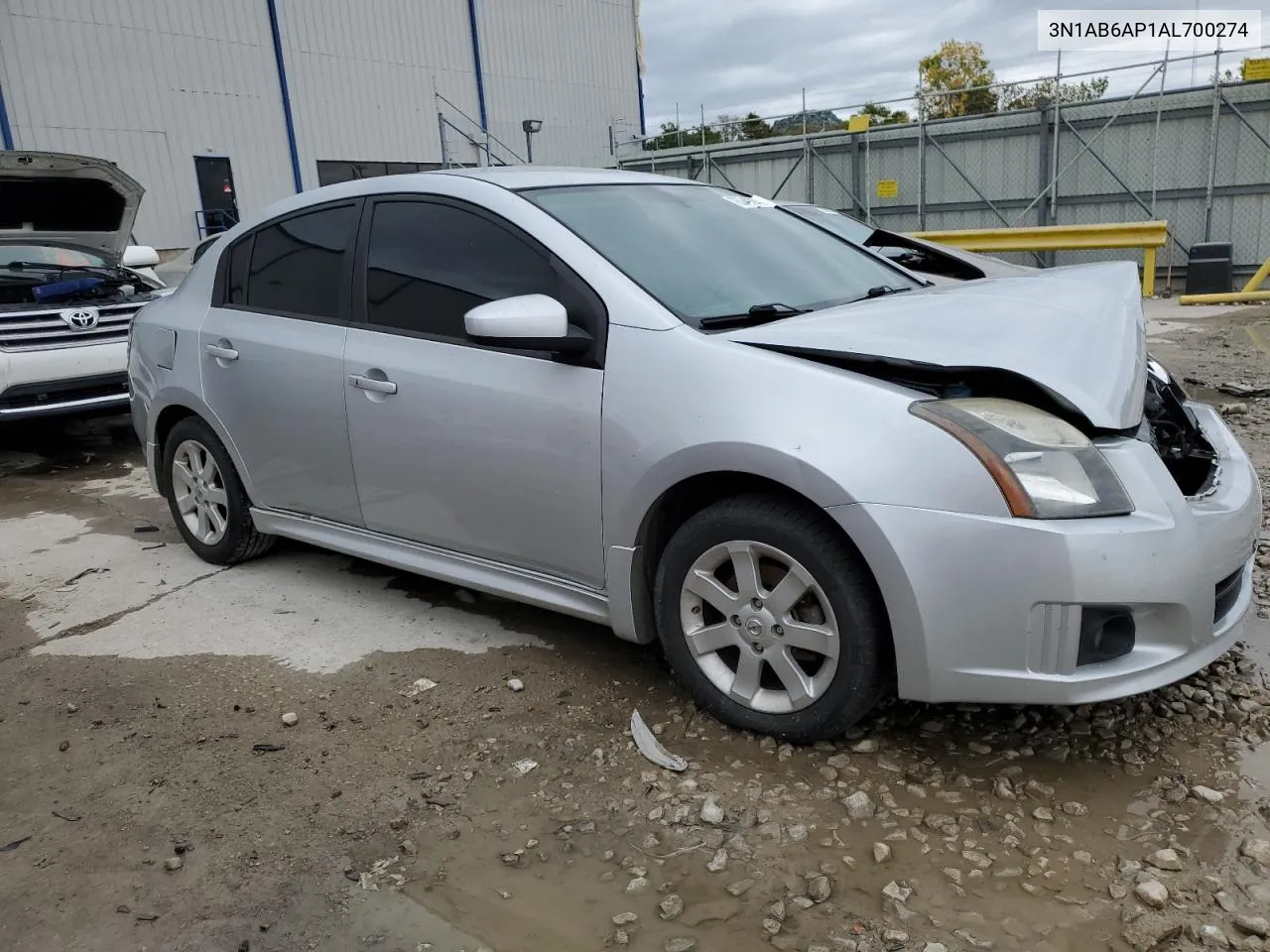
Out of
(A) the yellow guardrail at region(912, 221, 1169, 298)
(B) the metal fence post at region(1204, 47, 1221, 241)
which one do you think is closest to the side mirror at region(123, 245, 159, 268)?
(A) the yellow guardrail at region(912, 221, 1169, 298)

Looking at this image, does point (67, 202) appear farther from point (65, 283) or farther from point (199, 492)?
point (199, 492)

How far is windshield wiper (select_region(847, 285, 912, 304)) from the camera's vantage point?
3314mm

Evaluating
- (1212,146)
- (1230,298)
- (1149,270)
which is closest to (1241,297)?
(1230,298)

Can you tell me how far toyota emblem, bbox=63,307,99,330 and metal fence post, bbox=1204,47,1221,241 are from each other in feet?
45.1

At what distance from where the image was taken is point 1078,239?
43.5 ft

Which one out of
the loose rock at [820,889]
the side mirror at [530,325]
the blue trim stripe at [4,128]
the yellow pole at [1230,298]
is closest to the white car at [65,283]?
the side mirror at [530,325]

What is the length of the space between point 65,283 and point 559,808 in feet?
21.9

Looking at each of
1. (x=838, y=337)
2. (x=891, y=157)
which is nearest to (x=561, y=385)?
(x=838, y=337)

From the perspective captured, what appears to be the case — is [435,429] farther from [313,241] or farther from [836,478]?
[836,478]

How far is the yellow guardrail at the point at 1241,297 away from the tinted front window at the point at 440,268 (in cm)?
1153

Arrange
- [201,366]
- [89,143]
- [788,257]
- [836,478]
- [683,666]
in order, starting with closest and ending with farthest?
[836,478], [683,666], [788,257], [201,366], [89,143]

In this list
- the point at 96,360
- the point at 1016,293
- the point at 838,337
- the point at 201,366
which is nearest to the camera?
the point at 838,337

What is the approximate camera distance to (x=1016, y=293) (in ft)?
10.2

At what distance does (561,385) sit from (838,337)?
2.75 ft
